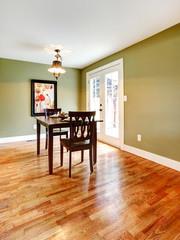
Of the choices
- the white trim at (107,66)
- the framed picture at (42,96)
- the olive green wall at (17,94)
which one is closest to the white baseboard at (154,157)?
the white trim at (107,66)

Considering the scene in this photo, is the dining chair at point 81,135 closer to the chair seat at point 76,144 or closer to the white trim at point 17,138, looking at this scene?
the chair seat at point 76,144

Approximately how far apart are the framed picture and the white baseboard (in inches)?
102

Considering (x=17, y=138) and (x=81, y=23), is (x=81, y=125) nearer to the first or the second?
(x=81, y=23)

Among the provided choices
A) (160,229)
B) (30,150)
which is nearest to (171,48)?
(160,229)

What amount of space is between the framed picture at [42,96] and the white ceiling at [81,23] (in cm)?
108

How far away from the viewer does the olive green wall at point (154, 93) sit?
2160 mm

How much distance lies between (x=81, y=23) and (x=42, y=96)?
99.8 inches

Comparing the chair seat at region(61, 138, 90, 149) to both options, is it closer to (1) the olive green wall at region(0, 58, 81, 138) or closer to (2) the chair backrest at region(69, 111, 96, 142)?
(2) the chair backrest at region(69, 111, 96, 142)

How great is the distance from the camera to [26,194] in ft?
5.12

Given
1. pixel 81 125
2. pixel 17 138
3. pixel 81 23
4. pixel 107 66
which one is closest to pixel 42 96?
pixel 17 138

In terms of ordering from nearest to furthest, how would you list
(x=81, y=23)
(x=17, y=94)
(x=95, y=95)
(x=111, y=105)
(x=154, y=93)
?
(x=81, y=23)
(x=154, y=93)
(x=111, y=105)
(x=17, y=94)
(x=95, y=95)

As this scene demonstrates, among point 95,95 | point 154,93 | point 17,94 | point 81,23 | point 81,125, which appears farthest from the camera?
point 95,95

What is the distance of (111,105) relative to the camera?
3.49 metres

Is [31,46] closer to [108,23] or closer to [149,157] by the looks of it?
[108,23]
